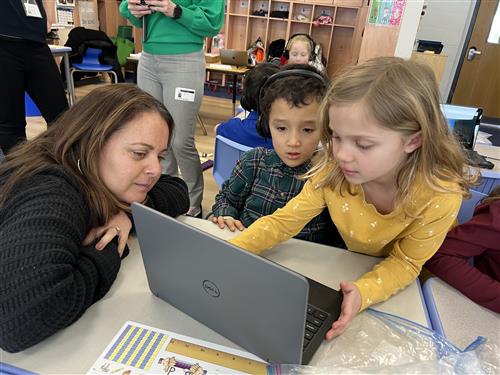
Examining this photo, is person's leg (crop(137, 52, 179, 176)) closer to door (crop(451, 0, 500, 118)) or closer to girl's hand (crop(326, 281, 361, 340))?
girl's hand (crop(326, 281, 361, 340))

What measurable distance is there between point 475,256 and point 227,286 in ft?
2.61

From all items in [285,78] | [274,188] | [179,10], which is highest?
[179,10]

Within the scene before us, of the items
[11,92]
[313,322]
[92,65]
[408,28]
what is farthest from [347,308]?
[92,65]

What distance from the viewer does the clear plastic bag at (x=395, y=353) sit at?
24.2 inches

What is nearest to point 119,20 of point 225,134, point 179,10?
point 179,10

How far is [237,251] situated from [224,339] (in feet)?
0.82

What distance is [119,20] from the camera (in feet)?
21.9

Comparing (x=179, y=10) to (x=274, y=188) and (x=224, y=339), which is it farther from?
(x=224, y=339)

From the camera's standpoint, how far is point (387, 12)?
376 centimetres

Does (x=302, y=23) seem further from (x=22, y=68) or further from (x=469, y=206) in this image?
(x=469, y=206)

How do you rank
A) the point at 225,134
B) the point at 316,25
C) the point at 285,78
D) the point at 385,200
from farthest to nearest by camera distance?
the point at 316,25 → the point at 225,134 → the point at 285,78 → the point at 385,200

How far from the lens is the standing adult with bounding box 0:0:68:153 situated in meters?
1.96

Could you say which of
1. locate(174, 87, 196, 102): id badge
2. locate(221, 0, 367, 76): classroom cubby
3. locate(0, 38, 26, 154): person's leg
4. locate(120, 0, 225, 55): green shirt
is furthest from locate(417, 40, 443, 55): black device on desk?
locate(0, 38, 26, 154): person's leg

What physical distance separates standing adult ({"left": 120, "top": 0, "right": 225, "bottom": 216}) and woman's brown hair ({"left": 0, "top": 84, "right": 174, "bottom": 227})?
113 cm
